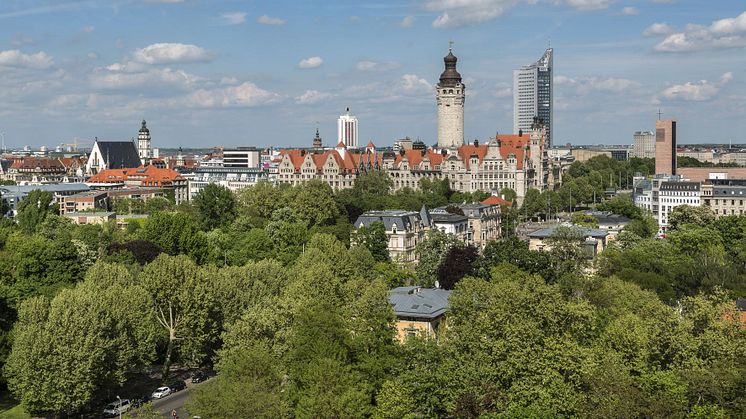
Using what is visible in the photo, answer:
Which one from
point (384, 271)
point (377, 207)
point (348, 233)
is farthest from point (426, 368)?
point (377, 207)

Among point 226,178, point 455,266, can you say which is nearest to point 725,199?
point 455,266

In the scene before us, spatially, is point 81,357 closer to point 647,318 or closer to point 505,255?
point 647,318

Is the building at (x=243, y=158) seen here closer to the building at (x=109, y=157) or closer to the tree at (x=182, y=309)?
the building at (x=109, y=157)

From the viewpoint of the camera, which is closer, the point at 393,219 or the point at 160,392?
the point at 160,392

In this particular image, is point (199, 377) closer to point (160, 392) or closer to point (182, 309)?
point (160, 392)

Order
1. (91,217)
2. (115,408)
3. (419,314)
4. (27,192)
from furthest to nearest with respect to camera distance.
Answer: (27,192) → (91,217) → (419,314) → (115,408)

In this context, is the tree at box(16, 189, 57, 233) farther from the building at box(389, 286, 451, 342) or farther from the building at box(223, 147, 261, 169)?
the building at box(223, 147, 261, 169)
